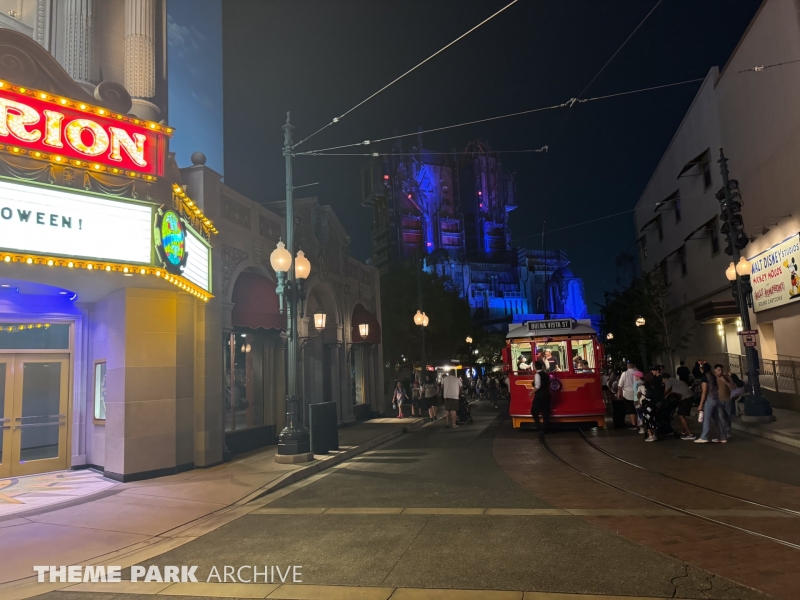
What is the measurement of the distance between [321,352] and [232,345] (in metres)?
6.28

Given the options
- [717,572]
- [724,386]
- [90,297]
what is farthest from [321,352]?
[717,572]

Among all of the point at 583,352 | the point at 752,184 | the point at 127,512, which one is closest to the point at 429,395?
the point at 583,352

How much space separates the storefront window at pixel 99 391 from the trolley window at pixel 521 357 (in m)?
11.2

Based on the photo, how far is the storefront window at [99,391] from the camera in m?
12.8

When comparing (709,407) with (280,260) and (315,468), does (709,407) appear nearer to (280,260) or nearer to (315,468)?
(315,468)

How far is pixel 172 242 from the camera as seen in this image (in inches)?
428

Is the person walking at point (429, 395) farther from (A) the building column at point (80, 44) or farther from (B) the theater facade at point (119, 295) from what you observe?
(A) the building column at point (80, 44)

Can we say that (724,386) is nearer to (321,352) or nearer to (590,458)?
(590,458)

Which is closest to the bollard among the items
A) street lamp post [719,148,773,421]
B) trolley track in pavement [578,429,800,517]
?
trolley track in pavement [578,429,800,517]

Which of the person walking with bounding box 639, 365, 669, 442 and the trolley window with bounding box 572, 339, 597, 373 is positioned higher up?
the trolley window with bounding box 572, 339, 597, 373

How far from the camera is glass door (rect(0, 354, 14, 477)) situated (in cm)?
1180

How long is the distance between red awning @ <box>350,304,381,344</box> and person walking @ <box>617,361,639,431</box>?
34.8 feet

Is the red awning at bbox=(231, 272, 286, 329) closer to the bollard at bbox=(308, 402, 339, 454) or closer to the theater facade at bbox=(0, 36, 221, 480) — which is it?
the theater facade at bbox=(0, 36, 221, 480)

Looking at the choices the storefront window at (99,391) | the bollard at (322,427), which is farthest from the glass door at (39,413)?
the bollard at (322,427)
